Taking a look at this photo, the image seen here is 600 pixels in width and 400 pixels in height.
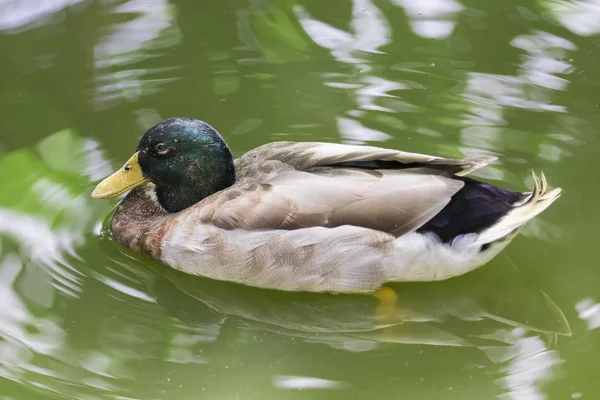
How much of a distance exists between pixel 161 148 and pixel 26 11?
3188mm

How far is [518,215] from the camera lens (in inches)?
201

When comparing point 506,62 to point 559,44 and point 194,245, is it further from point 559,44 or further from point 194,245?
point 194,245

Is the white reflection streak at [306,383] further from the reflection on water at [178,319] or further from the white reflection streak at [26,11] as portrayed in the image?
the white reflection streak at [26,11]

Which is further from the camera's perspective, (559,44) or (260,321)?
(559,44)

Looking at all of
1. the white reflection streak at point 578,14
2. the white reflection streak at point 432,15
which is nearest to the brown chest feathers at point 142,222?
the white reflection streak at point 432,15

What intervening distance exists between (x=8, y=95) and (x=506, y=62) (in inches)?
141

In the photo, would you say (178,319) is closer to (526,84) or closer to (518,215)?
(518,215)

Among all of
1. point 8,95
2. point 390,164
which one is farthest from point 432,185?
point 8,95

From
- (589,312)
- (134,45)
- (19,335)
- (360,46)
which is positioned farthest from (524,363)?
(134,45)

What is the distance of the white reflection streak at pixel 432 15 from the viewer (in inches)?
312

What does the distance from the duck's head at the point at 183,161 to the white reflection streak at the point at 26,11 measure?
2.86m

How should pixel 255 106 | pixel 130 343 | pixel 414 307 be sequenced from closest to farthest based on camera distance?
pixel 130 343 → pixel 414 307 → pixel 255 106

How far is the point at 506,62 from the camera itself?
7488 mm

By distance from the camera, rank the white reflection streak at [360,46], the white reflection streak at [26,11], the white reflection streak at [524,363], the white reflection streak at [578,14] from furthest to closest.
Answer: the white reflection streak at [26,11]
the white reflection streak at [578,14]
the white reflection streak at [360,46]
the white reflection streak at [524,363]
